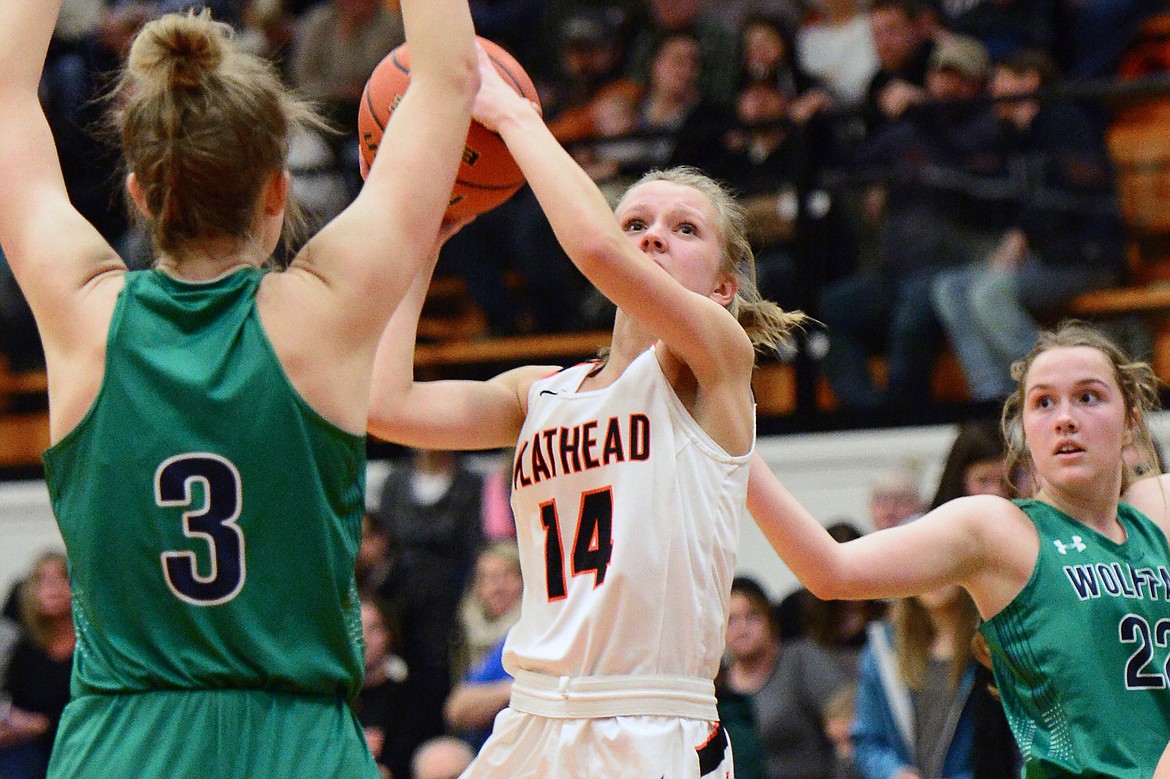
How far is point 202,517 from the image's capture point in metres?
2.03

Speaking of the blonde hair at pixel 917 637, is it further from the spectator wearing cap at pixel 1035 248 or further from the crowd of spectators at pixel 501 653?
the spectator wearing cap at pixel 1035 248

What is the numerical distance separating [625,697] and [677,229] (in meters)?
0.95

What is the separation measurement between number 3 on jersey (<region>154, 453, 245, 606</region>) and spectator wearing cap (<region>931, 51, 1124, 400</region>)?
208 inches

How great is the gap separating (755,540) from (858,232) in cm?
152

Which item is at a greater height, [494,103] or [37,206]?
[494,103]

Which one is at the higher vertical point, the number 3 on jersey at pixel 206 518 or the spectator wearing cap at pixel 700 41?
the spectator wearing cap at pixel 700 41

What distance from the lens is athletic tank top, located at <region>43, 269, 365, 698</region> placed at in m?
2.03

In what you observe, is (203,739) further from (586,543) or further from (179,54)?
(586,543)

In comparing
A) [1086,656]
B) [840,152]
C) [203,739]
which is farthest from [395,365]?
[840,152]

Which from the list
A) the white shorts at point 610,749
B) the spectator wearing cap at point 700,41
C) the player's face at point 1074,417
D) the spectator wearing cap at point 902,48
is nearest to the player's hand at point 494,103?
the white shorts at point 610,749

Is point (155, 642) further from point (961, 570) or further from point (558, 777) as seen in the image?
point (961, 570)

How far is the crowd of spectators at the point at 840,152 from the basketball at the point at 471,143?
345 cm

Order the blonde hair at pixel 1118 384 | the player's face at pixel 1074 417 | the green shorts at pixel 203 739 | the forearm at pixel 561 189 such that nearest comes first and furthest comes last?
the green shorts at pixel 203 739 < the forearm at pixel 561 189 < the player's face at pixel 1074 417 < the blonde hair at pixel 1118 384

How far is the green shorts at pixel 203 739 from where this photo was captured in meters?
2.01
